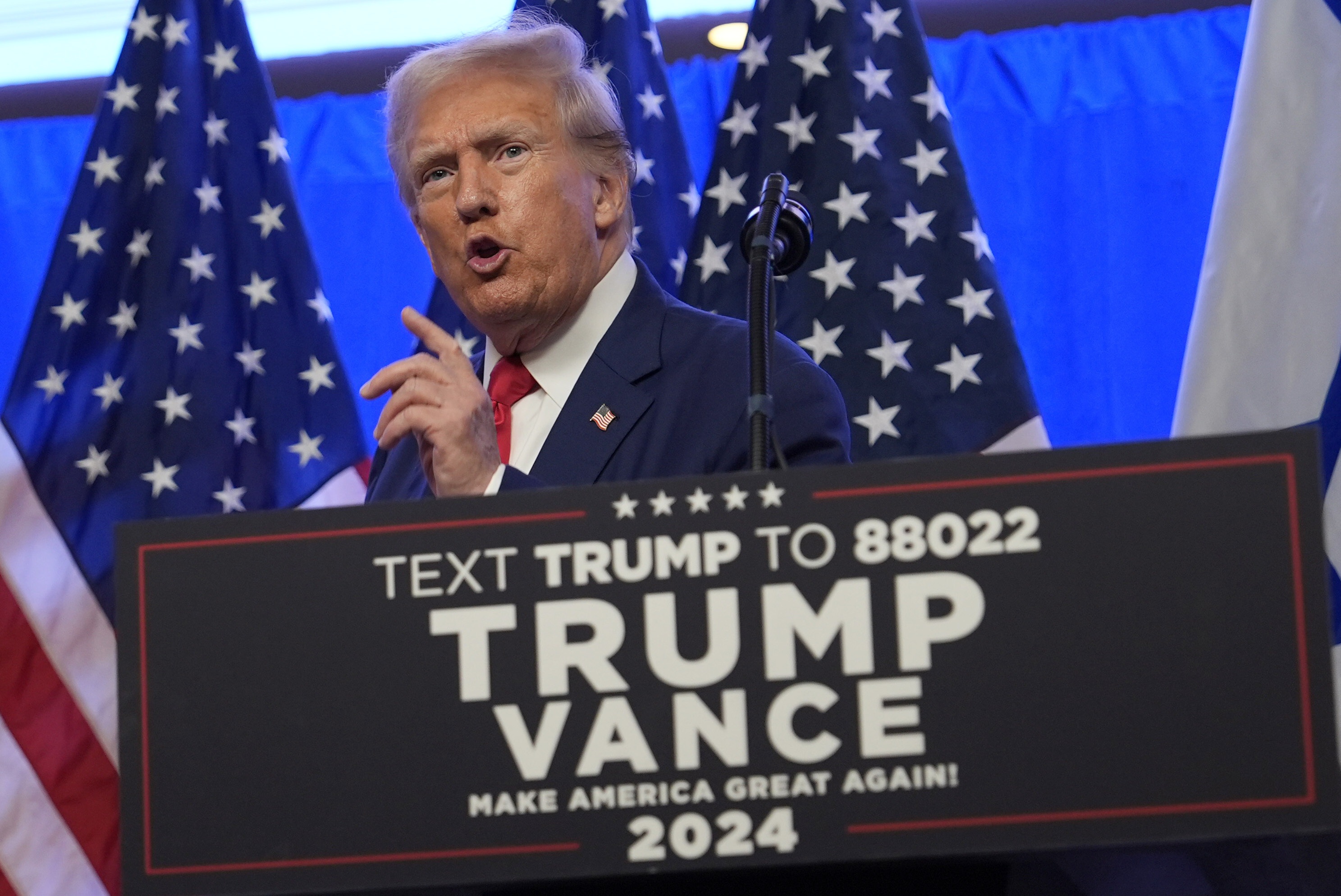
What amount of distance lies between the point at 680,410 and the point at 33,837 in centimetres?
169

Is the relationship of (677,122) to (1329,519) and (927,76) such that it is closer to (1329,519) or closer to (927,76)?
(927,76)

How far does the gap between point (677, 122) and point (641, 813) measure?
Answer: 2.01 m

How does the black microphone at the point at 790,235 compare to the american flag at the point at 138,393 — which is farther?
A: the american flag at the point at 138,393

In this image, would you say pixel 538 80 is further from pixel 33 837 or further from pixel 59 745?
pixel 33 837

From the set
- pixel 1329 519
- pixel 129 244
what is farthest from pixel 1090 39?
pixel 129 244

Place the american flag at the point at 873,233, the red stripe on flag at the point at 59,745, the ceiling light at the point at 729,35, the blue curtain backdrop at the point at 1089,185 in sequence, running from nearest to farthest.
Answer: the american flag at the point at 873,233 → the red stripe on flag at the point at 59,745 → the blue curtain backdrop at the point at 1089,185 → the ceiling light at the point at 729,35

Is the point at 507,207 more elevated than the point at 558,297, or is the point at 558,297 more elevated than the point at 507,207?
the point at 507,207

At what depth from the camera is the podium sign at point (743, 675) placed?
867 mm

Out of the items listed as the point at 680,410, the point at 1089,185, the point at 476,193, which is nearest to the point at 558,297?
the point at 476,193

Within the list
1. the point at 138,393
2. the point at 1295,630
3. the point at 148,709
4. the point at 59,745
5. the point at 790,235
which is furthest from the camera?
the point at 138,393

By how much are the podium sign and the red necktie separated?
79 centimetres

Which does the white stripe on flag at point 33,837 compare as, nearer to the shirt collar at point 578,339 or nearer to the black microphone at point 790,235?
the shirt collar at point 578,339

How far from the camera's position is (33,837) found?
106 inches

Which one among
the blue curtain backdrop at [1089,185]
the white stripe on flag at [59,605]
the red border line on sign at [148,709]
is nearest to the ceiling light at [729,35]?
the blue curtain backdrop at [1089,185]
